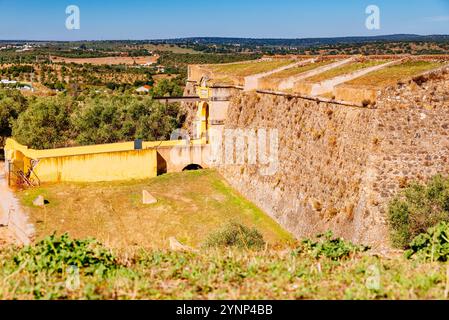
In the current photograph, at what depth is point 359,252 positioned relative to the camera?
776cm

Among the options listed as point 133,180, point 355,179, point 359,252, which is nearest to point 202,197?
point 133,180

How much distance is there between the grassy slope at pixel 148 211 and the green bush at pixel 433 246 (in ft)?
27.1

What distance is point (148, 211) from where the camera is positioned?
63.0ft

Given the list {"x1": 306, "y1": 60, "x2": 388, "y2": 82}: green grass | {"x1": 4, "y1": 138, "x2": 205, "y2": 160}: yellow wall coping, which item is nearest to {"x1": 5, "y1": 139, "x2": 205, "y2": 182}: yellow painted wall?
{"x1": 4, "y1": 138, "x2": 205, "y2": 160}: yellow wall coping

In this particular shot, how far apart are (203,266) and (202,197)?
14.0 m

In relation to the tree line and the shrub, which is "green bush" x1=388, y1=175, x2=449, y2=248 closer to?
the tree line

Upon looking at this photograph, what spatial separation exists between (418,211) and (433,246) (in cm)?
515

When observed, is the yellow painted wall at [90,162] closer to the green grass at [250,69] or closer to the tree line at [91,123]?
the tree line at [91,123]

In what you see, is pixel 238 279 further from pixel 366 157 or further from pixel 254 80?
pixel 254 80

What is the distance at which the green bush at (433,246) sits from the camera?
738cm

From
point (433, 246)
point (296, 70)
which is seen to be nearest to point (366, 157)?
point (433, 246)

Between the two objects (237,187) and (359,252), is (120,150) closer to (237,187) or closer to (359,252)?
(237,187)

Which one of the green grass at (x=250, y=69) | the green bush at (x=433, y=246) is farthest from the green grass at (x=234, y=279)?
the green grass at (x=250, y=69)

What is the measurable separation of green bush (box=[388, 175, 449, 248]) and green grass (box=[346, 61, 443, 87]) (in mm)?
2915
